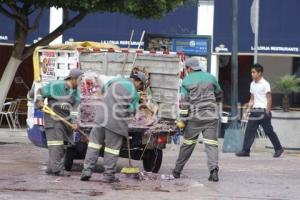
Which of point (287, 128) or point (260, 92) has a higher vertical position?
point (260, 92)

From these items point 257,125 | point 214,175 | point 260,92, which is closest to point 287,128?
point 257,125

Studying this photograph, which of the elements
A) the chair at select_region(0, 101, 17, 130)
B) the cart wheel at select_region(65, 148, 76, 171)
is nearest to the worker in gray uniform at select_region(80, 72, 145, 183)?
the cart wheel at select_region(65, 148, 76, 171)

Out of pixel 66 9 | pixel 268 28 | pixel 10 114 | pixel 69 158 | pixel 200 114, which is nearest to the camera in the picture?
pixel 200 114

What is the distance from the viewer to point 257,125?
589 inches

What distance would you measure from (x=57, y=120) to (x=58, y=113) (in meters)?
0.11

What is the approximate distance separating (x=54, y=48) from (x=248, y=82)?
29.6ft

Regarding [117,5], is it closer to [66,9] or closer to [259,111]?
[66,9]

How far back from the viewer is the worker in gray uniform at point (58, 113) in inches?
438

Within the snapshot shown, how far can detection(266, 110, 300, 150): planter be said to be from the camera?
16.2 metres

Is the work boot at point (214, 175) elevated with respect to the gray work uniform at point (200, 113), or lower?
lower

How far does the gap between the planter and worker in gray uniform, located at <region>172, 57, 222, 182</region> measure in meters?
5.53

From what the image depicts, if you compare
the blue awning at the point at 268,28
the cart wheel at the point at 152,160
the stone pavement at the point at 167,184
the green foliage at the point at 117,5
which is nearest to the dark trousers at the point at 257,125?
the stone pavement at the point at 167,184

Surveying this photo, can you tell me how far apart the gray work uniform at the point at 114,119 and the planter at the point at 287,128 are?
21.3ft

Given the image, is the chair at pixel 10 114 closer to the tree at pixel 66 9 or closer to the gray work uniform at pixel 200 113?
the tree at pixel 66 9
